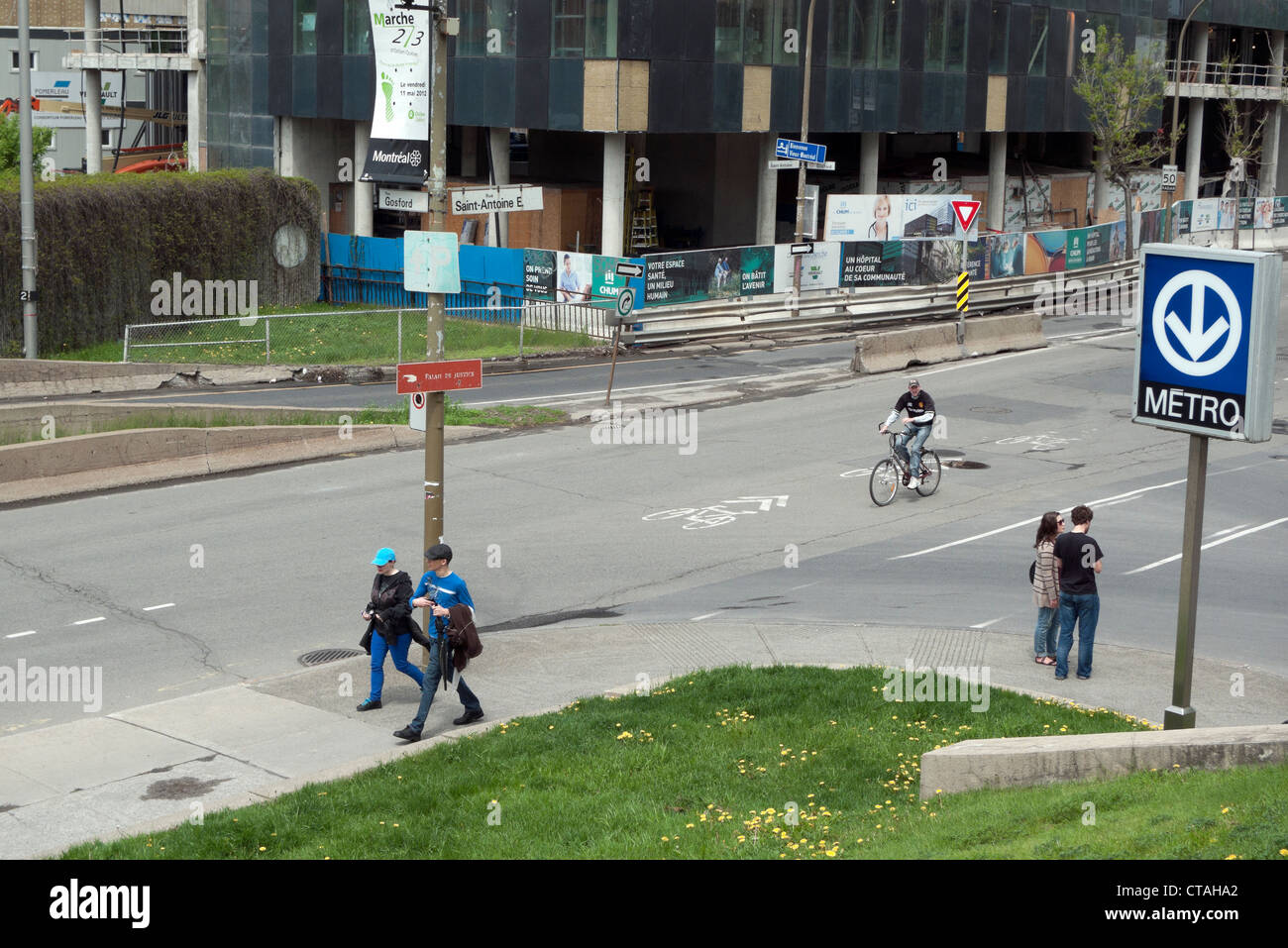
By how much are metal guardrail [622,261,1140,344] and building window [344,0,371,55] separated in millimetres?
15247

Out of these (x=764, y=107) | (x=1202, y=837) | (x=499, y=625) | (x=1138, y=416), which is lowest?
(x=499, y=625)

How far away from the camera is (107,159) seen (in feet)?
218

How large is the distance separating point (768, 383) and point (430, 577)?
788 inches

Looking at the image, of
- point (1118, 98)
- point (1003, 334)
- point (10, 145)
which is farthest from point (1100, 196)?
point (10, 145)

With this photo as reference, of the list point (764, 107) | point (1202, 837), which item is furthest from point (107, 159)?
point (1202, 837)

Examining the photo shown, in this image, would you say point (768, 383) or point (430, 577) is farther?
point (768, 383)

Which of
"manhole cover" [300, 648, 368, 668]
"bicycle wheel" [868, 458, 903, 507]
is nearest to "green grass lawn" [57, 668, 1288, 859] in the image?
"manhole cover" [300, 648, 368, 668]

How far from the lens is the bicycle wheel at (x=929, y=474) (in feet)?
71.8

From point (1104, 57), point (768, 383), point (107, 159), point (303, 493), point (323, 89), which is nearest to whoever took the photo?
point (303, 493)

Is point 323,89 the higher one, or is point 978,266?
point 323,89

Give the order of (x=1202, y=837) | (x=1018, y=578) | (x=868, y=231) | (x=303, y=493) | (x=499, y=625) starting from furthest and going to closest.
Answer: (x=868, y=231)
(x=303, y=493)
(x=1018, y=578)
(x=499, y=625)
(x=1202, y=837)

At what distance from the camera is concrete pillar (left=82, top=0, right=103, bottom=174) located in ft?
181

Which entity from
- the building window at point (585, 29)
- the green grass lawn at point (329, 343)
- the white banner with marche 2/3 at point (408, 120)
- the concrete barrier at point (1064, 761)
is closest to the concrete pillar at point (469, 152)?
the building window at point (585, 29)

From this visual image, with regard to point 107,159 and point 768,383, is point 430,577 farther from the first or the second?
point 107,159
